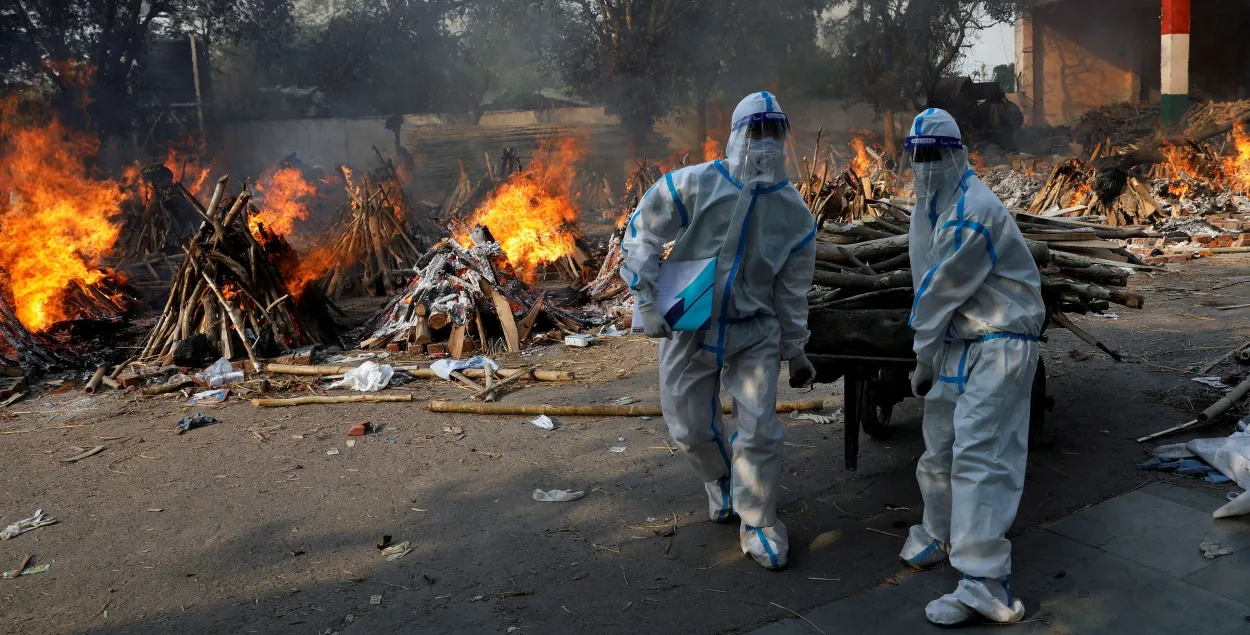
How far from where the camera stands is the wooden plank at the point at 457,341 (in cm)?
827

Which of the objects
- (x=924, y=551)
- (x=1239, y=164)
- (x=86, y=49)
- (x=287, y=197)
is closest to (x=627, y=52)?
(x=287, y=197)

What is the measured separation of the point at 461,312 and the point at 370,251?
5102 millimetres

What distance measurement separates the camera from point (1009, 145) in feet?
88.4

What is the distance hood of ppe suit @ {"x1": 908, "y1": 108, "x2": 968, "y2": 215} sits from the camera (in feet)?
11.1

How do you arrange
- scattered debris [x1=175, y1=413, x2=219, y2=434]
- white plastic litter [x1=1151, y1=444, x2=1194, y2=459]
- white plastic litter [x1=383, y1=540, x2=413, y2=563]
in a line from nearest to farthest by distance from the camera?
white plastic litter [x1=383, y1=540, x2=413, y2=563] → white plastic litter [x1=1151, y1=444, x2=1194, y2=459] → scattered debris [x1=175, y1=413, x2=219, y2=434]

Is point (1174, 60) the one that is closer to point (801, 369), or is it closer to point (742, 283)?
point (801, 369)

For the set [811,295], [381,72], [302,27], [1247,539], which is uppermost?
[302,27]

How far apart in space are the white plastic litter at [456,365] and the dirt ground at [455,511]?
426mm

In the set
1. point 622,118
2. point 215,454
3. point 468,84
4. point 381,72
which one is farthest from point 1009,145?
point 215,454

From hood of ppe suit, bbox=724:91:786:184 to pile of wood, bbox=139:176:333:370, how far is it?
18.2 feet

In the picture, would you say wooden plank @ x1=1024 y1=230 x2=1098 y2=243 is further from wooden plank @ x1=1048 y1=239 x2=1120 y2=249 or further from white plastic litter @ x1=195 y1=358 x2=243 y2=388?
white plastic litter @ x1=195 y1=358 x2=243 y2=388

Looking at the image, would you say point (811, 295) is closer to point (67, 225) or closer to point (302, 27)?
point (67, 225)

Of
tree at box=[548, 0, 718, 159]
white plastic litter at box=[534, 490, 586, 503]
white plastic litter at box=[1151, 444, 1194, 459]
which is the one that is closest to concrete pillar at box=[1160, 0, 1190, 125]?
tree at box=[548, 0, 718, 159]

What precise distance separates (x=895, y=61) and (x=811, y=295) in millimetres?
23983
